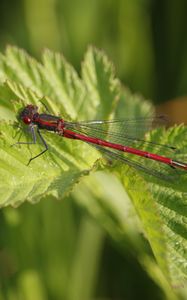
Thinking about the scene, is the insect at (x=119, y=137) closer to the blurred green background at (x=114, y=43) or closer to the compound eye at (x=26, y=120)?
the compound eye at (x=26, y=120)

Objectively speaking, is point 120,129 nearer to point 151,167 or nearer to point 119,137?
point 119,137

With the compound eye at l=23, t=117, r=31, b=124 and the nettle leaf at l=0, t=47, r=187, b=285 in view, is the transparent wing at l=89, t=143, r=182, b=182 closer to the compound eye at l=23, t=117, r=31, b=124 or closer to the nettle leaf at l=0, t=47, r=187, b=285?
the nettle leaf at l=0, t=47, r=187, b=285

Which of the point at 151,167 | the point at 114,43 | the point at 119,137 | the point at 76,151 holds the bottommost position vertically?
the point at 76,151

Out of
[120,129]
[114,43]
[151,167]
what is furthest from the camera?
[114,43]

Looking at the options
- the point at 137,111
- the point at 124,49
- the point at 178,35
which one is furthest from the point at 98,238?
the point at 178,35

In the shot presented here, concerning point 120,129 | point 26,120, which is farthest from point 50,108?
point 120,129

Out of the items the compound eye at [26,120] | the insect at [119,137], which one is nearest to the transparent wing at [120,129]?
the insect at [119,137]
